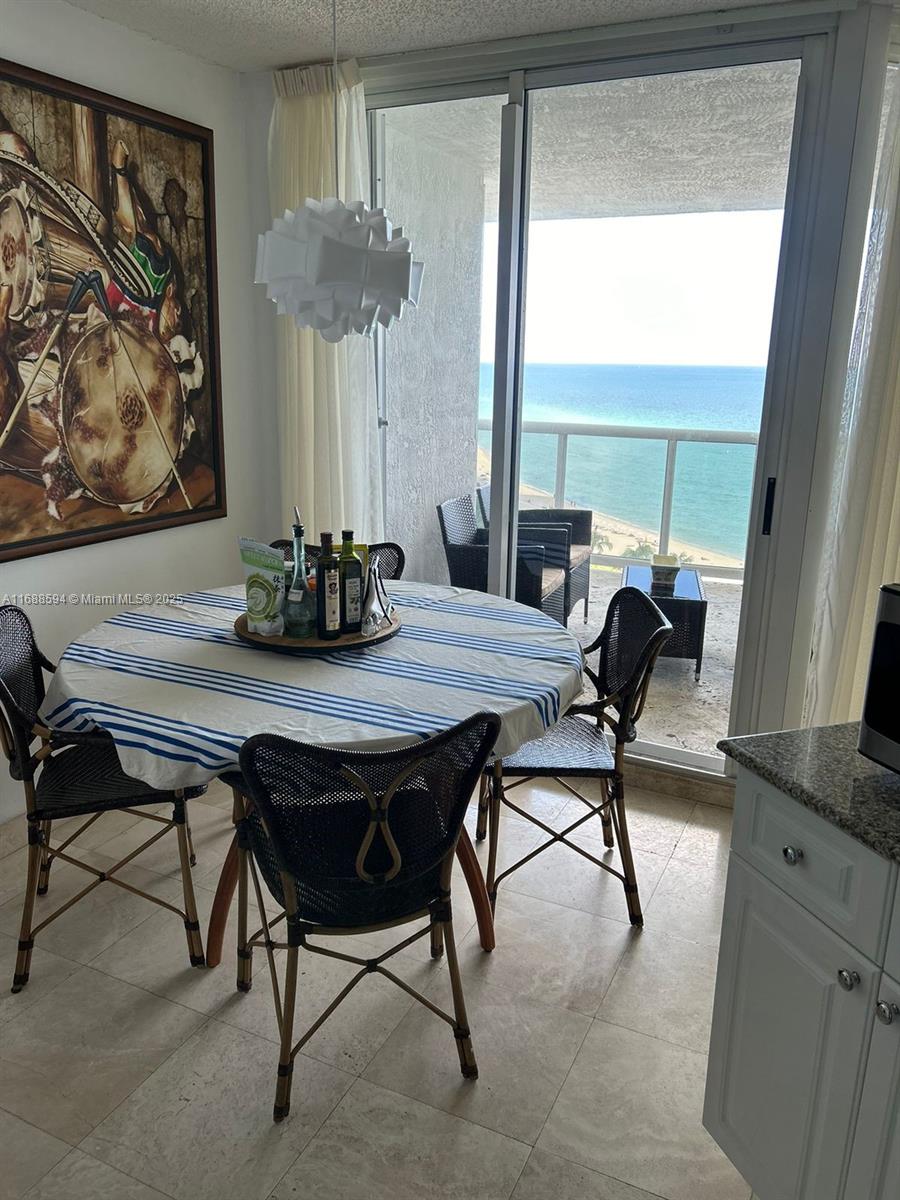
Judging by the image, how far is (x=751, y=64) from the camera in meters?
2.83

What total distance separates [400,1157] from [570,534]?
2.36m

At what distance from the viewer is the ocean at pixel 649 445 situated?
3150 mm

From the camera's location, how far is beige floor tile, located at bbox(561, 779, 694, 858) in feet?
10.0

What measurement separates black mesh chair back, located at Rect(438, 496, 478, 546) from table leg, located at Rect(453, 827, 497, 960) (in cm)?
158

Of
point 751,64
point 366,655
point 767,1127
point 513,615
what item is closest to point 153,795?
point 366,655

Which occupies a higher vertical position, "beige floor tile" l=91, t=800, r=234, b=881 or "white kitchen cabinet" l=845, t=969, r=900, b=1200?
"white kitchen cabinet" l=845, t=969, r=900, b=1200

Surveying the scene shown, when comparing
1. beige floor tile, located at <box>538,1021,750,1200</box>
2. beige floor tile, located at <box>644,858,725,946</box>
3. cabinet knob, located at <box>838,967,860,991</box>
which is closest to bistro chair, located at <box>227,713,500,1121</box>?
beige floor tile, located at <box>538,1021,750,1200</box>

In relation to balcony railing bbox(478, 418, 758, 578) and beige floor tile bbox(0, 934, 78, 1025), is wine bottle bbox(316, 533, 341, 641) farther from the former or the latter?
balcony railing bbox(478, 418, 758, 578)

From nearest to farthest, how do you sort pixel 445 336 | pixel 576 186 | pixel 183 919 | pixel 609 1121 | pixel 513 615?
pixel 609 1121 < pixel 183 919 < pixel 513 615 < pixel 576 186 < pixel 445 336

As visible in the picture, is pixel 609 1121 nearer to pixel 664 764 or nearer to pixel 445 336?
pixel 664 764

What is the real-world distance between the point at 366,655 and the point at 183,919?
3.03 ft

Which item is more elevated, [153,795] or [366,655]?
[366,655]

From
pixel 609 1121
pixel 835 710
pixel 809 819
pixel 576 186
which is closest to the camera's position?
pixel 809 819

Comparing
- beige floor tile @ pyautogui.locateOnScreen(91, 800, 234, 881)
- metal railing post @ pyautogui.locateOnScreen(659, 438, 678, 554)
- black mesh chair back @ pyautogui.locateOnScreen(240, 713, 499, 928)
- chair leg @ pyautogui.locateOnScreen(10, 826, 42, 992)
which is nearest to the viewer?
black mesh chair back @ pyautogui.locateOnScreen(240, 713, 499, 928)
